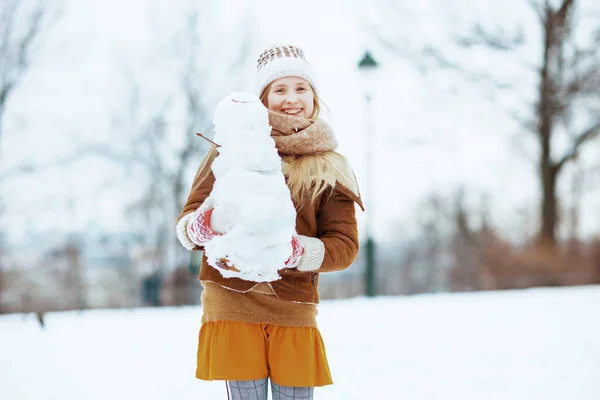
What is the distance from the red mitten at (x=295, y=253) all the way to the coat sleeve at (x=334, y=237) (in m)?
0.03

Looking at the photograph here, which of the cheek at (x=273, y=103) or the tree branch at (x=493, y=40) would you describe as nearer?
the cheek at (x=273, y=103)

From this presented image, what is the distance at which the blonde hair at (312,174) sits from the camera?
189cm

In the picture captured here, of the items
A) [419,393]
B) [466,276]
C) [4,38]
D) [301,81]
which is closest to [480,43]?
Result: [466,276]

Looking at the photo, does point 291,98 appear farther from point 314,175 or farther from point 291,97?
point 314,175

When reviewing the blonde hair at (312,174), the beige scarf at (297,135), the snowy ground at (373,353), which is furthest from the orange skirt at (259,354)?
the snowy ground at (373,353)

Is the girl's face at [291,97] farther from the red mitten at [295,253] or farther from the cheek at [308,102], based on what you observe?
the red mitten at [295,253]

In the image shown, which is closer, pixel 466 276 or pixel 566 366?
pixel 566 366

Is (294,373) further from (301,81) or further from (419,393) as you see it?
(419,393)

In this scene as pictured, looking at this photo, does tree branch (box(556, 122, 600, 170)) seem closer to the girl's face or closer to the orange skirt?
the girl's face

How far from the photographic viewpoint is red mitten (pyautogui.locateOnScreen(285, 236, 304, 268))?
5.74 feet

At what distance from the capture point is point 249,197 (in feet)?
5.24

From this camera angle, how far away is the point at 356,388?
408 centimetres

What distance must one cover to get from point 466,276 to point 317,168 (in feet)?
45.6

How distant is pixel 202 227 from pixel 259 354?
0.44 meters
